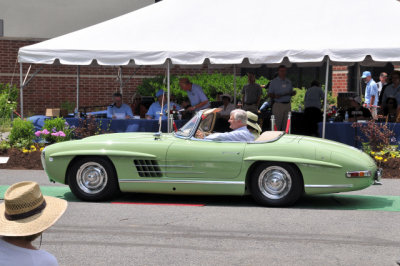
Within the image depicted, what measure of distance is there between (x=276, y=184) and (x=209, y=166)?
882 millimetres

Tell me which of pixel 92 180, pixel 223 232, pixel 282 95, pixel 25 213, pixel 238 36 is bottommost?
pixel 223 232

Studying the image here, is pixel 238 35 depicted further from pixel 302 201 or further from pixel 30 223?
pixel 30 223

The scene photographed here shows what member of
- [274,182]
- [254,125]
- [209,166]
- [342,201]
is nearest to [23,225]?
[209,166]

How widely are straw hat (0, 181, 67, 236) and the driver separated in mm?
5851

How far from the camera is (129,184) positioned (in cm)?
877

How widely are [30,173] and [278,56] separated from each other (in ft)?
16.8

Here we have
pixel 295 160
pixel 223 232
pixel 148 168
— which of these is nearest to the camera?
pixel 223 232

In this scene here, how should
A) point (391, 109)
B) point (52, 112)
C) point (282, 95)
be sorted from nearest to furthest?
point (52, 112)
point (391, 109)
point (282, 95)

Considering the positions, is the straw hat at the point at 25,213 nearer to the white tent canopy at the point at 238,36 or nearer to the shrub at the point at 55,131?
the white tent canopy at the point at 238,36

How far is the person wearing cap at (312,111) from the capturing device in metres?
15.2

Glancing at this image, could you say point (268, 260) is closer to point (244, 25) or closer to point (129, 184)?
point (129, 184)

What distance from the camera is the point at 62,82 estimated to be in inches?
925

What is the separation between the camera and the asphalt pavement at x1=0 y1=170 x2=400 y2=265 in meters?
6.15

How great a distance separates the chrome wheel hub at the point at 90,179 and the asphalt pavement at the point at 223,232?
0.75 ft
